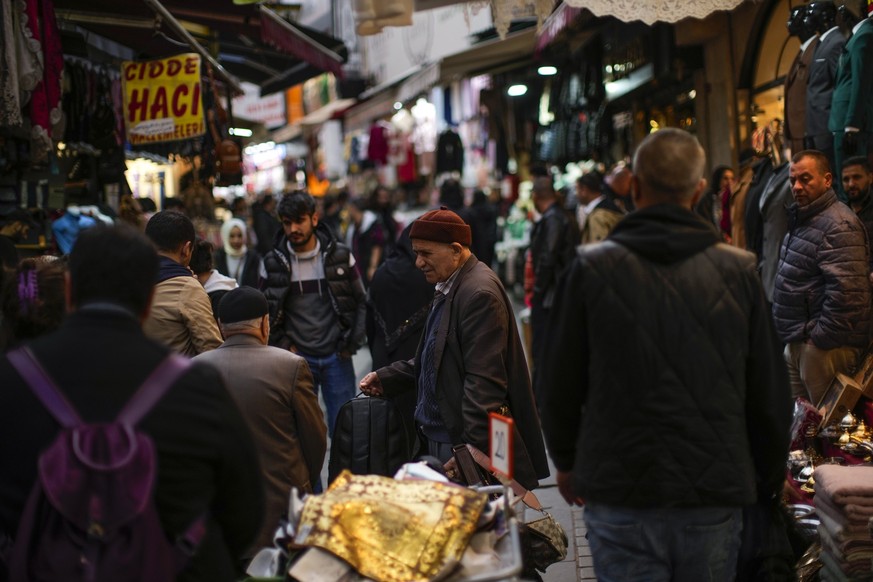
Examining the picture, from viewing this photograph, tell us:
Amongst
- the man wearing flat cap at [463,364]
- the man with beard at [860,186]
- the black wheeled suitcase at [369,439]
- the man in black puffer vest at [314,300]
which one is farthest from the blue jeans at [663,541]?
the man in black puffer vest at [314,300]

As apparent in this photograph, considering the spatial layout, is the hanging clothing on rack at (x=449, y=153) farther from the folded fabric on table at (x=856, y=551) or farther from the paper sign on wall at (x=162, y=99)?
the folded fabric on table at (x=856, y=551)

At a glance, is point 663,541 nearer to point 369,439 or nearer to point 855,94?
point 369,439

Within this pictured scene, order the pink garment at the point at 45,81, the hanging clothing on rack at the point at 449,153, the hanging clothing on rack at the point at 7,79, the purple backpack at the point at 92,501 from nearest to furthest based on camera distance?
the purple backpack at the point at 92,501, the hanging clothing on rack at the point at 7,79, the pink garment at the point at 45,81, the hanging clothing on rack at the point at 449,153

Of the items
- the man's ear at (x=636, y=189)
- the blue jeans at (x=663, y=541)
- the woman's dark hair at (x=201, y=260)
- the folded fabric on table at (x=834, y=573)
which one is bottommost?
the folded fabric on table at (x=834, y=573)

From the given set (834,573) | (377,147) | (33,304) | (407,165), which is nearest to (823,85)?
(834,573)

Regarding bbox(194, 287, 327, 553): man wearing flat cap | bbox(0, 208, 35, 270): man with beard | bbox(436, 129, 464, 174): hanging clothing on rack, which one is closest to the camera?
bbox(194, 287, 327, 553): man wearing flat cap

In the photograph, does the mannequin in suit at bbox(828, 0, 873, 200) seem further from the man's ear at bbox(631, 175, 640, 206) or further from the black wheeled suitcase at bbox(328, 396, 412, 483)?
the man's ear at bbox(631, 175, 640, 206)

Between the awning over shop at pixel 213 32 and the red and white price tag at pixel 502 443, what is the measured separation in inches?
231

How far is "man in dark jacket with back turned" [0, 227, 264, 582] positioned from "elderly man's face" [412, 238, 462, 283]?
2434mm

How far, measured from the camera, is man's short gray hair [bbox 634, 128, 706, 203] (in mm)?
3621

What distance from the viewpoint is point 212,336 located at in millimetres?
5656

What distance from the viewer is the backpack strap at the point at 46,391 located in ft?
9.49

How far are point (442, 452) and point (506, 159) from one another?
658 inches

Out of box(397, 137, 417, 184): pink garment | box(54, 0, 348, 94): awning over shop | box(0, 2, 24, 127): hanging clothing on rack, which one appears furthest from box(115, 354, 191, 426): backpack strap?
box(397, 137, 417, 184): pink garment
